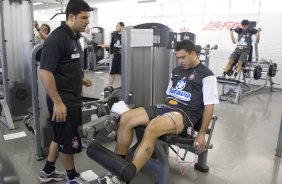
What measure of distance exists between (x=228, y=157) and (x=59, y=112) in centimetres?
190

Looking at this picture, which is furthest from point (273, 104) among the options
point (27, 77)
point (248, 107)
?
point (27, 77)

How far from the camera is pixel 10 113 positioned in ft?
12.2

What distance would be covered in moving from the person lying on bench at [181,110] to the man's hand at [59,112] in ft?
1.57

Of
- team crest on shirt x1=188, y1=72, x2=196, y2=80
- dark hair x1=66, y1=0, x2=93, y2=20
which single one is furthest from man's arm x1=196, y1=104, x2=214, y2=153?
dark hair x1=66, y1=0, x2=93, y2=20

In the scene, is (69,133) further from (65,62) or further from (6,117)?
(6,117)

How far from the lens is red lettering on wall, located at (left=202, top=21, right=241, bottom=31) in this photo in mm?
6936

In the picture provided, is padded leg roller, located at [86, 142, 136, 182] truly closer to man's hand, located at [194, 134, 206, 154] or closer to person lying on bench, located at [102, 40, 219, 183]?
person lying on bench, located at [102, 40, 219, 183]

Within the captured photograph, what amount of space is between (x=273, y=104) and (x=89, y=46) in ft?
19.0

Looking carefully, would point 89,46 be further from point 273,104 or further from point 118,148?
point 118,148

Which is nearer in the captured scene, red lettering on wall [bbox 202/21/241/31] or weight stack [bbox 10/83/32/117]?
weight stack [bbox 10/83/32/117]

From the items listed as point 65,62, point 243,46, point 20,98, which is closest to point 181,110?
point 65,62

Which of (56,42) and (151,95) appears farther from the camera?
(151,95)

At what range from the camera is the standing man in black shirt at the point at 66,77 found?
73.4 inches

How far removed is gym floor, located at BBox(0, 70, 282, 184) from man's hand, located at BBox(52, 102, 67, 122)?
398 mm
